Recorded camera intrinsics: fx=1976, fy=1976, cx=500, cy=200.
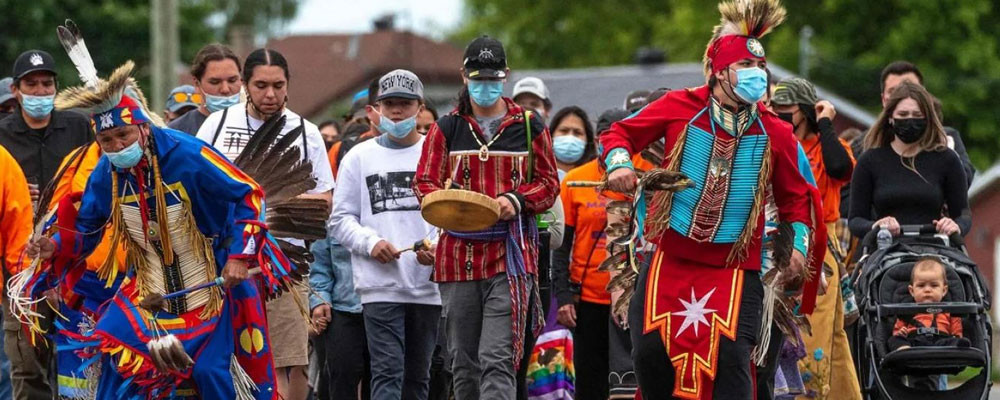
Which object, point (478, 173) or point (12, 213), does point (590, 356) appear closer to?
point (478, 173)

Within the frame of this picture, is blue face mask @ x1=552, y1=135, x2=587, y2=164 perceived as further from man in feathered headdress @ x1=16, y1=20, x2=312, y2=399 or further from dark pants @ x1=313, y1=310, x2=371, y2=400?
man in feathered headdress @ x1=16, y1=20, x2=312, y2=399

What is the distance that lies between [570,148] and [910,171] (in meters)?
2.18

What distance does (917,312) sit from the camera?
11984mm

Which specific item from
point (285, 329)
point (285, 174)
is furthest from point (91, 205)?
point (285, 329)

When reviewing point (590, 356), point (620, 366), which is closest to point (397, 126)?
point (620, 366)

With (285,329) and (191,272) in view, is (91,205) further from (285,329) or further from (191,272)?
(285,329)

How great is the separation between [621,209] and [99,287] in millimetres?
2660

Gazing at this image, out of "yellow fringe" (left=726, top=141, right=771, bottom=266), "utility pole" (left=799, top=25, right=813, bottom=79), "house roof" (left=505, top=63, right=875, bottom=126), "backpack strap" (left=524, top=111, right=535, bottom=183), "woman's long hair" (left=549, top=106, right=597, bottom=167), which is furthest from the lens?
"utility pole" (left=799, top=25, right=813, bottom=79)

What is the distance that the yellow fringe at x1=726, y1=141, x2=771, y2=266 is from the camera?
30.5 feet

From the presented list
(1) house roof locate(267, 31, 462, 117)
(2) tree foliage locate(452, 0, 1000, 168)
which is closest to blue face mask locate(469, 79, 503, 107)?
(2) tree foliage locate(452, 0, 1000, 168)

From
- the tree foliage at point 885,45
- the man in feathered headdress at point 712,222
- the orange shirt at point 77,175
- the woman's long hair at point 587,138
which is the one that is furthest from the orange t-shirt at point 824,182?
the tree foliage at point 885,45

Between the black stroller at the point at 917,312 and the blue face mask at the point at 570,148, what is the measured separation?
79.6 inches

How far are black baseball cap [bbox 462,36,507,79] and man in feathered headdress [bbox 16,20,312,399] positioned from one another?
155cm

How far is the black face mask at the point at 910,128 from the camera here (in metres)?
12.4
